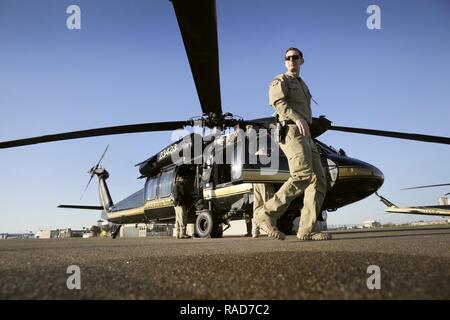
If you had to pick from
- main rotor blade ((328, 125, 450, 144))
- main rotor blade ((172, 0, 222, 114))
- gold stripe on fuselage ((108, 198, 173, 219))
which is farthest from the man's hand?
gold stripe on fuselage ((108, 198, 173, 219))

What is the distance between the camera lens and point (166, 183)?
9.81m

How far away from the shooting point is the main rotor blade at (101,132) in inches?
214

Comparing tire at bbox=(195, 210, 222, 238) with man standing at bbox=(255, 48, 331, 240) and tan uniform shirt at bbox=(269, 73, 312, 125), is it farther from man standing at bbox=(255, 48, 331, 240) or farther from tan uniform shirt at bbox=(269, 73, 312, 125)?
tan uniform shirt at bbox=(269, 73, 312, 125)

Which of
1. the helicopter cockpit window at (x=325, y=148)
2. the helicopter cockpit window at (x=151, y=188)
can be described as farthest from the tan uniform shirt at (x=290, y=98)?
the helicopter cockpit window at (x=151, y=188)

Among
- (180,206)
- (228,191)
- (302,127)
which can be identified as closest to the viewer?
(302,127)

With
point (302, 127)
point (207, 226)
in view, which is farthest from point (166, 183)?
point (302, 127)

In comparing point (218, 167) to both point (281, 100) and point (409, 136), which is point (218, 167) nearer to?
point (409, 136)

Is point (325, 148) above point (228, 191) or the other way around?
above

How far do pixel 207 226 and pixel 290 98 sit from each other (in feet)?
16.6

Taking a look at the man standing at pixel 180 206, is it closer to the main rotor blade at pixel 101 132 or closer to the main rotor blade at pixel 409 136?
the main rotor blade at pixel 101 132

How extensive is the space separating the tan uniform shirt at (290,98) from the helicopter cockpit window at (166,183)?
6.11 m
